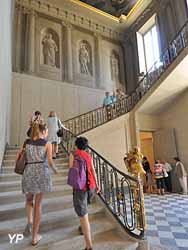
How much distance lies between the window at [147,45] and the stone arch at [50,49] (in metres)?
4.67

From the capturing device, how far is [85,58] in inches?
427

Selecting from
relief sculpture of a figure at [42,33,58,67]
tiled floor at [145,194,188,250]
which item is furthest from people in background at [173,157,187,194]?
relief sculpture of a figure at [42,33,58,67]

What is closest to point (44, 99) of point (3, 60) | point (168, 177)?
point (3, 60)

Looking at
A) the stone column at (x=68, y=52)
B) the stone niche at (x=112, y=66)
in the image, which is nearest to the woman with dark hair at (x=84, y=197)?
the stone column at (x=68, y=52)

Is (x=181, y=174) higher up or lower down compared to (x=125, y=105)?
lower down

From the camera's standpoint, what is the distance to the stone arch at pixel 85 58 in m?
10.6

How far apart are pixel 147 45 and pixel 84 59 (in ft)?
12.6

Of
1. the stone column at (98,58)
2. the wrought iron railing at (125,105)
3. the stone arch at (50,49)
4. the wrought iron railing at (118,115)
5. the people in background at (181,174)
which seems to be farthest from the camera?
the stone column at (98,58)

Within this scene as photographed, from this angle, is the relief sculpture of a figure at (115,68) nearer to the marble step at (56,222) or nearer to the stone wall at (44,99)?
the stone wall at (44,99)

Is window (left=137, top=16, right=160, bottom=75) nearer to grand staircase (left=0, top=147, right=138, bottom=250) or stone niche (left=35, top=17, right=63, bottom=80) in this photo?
stone niche (left=35, top=17, right=63, bottom=80)

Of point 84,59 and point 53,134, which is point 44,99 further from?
point 53,134

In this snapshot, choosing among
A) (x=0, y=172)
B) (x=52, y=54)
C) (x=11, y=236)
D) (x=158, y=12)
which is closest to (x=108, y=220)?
(x=11, y=236)

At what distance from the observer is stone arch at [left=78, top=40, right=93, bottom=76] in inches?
419

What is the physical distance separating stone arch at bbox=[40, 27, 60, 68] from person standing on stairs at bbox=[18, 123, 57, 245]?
781 centimetres
